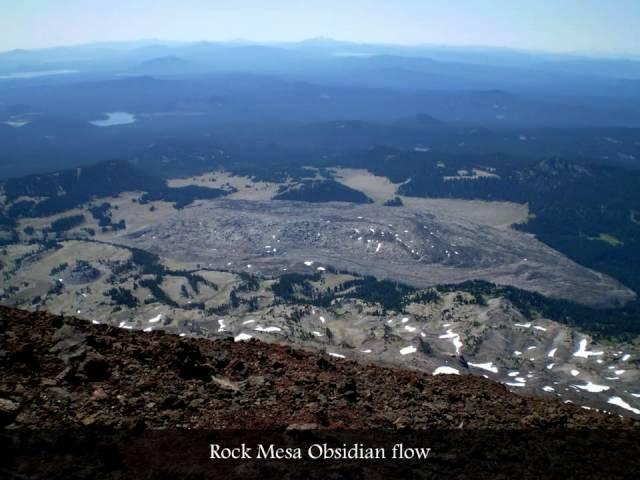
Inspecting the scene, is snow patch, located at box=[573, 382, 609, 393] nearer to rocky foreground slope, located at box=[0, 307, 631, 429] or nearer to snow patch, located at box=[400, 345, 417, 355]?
snow patch, located at box=[400, 345, 417, 355]

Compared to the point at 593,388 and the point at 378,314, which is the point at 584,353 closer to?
the point at 593,388

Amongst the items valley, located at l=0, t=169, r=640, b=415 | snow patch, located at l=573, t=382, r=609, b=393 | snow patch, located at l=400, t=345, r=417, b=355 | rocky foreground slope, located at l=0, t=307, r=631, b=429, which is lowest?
valley, located at l=0, t=169, r=640, b=415

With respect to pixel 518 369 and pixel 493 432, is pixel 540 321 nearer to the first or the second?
pixel 518 369

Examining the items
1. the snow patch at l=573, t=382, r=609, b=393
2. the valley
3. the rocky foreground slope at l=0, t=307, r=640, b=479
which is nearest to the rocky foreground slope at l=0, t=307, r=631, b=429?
the rocky foreground slope at l=0, t=307, r=640, b=479

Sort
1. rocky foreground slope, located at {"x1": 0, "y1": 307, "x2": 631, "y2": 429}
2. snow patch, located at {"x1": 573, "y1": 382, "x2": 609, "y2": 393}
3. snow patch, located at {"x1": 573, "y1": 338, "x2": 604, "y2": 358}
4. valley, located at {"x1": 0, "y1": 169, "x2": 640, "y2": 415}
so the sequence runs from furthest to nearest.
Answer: snow patch, located at {"x1": 573, "y1": 338, "x2": 604, "y2": 358} < valley, located at {"x1": 0, "y1": 169, "x2": 640, "y2": 415} < snow patch, located at {"x1": 573, "y1": 382, "x2": 609, "y2": 393} < rocky foreground slope, located at {"x1": 0, "y1": 307, "x2": 631, "y2": 429}

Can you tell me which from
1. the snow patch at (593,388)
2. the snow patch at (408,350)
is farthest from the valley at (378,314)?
the snow patch at (408,350)

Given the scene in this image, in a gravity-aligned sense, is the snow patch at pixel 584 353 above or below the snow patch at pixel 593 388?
below

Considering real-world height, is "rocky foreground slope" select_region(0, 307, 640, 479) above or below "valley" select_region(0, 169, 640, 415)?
above

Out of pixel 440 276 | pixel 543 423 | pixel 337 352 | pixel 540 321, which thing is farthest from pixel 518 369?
pixel 543 423

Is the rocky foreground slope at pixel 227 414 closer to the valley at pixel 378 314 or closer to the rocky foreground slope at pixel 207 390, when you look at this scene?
the rocky foreground slope at pixel 207 390
